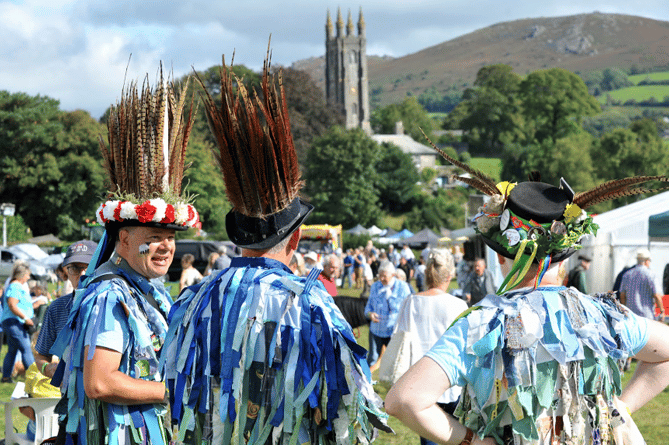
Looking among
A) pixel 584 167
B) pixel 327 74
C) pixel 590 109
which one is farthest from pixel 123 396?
pixel 327 74

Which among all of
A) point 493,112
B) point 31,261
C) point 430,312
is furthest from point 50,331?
point 493,112

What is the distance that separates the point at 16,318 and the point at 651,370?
9276mm

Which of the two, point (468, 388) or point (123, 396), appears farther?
point (123, 396)

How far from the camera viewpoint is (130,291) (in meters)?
3.28

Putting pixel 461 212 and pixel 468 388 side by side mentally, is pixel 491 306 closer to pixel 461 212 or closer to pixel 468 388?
pixel 468 388

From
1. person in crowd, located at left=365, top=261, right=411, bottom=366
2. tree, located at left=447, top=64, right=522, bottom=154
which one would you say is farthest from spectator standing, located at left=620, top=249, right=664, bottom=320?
tree, located at left=447, top=64, right=522, bottom=154

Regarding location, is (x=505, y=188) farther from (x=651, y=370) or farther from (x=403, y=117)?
A: (x=403, y=117)

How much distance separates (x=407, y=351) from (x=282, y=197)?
3.87 m

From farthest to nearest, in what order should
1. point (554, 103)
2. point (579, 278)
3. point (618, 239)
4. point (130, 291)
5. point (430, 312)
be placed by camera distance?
point (554, 103)
point (618, 239)
point (579, 278)
point (430, 312)
point (130, 291)

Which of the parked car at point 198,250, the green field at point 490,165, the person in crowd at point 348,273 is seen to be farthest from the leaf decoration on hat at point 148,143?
the green field at point 490,165

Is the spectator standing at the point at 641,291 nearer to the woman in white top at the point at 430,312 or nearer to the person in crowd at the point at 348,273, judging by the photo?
the woman in white top at the point at 430,312

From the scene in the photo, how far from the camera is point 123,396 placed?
117 inches

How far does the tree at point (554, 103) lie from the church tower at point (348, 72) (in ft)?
119

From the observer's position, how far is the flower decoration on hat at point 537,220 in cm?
258
